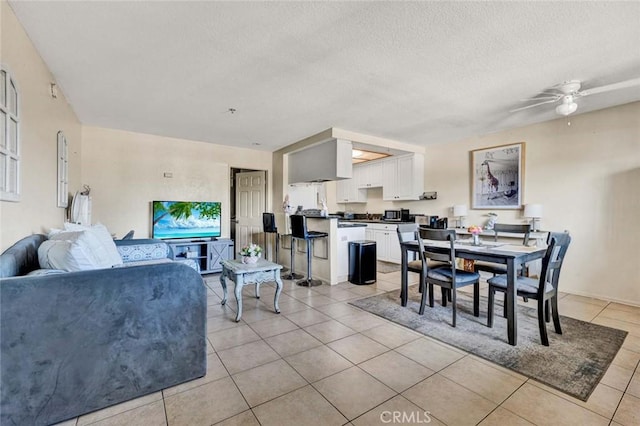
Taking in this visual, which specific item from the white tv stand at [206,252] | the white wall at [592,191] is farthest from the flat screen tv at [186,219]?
the white wall at [592,191]

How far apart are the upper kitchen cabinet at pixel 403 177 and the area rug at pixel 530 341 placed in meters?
2.87

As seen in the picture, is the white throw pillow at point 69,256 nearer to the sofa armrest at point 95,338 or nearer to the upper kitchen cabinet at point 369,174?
the sofa armrest at point 95,338

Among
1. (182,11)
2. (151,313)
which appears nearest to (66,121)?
(182,11)

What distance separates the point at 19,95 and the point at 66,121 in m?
1.66

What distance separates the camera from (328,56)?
240 centimetres

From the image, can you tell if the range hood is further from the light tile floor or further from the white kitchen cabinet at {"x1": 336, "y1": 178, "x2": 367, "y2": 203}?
the light tile floor

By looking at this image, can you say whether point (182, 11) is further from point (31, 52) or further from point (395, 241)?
point (395, 241)

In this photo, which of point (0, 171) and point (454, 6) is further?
point (454, 6)

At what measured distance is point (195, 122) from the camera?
4.17m

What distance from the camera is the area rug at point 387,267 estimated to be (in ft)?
17.5

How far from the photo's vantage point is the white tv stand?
494 centimetres

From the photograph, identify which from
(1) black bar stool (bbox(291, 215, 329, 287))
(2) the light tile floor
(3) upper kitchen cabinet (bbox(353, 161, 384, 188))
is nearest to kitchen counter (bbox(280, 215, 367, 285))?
(1) black bar stool (bbox(291, 215, 329, 287))

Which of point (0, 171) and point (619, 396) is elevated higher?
point (0, 171)

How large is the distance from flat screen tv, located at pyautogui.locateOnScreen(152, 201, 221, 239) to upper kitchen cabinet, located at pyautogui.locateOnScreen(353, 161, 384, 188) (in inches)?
137
